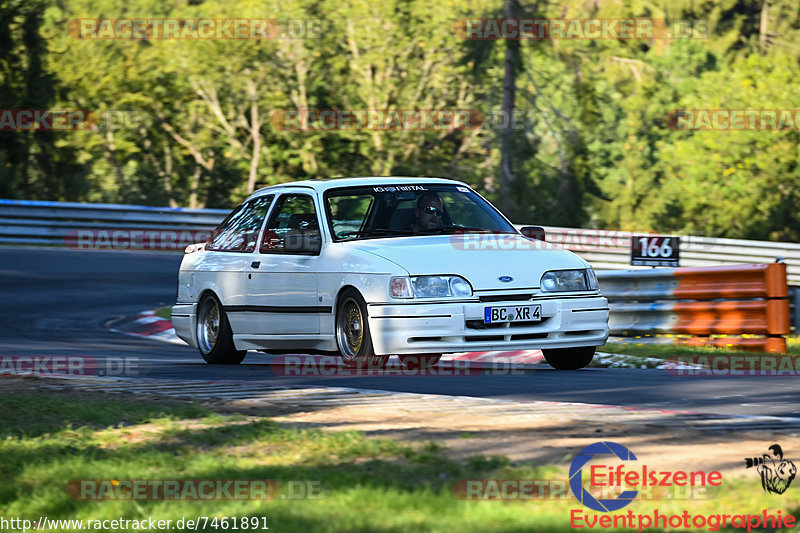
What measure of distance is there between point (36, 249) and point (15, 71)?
741cm

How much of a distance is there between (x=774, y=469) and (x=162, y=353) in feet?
25.3

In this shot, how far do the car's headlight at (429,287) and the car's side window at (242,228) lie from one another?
2.17 meters

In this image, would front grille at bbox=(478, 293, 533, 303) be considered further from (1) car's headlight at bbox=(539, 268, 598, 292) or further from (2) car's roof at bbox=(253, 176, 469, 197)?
(2) car's roof at bbox=(253, 176, 469, 197)

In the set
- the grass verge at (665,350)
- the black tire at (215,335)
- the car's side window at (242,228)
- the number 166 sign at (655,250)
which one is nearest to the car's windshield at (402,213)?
the car's side window at (242,228)

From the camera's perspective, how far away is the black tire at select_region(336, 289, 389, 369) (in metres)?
9.04

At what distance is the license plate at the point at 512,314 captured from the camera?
8.96 metres

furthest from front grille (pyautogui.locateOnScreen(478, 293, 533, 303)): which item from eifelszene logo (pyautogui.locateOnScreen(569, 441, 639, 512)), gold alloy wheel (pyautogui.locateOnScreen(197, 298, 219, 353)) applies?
eifelszene logo (pyautogui.locateOnScreen(569, 441, 639, 512))

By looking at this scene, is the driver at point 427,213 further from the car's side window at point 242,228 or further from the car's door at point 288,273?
the car's side window at point 242,228

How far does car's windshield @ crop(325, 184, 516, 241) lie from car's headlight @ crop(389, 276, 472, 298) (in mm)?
1016

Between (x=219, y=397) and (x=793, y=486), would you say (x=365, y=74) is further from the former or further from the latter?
(x=793, y=486)

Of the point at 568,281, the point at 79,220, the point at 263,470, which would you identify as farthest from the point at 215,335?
the point at 79,220

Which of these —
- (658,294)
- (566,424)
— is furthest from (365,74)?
(566,424)

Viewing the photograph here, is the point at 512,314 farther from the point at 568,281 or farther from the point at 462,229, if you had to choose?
the point at 462,229

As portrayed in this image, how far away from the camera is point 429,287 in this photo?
8.93 m
